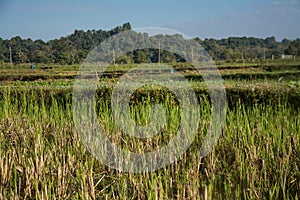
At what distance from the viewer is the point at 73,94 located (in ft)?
20.9

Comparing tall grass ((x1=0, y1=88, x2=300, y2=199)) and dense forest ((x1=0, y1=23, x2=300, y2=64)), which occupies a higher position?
dense forest ((x1=0, y1=23, x2=300, y2=64))

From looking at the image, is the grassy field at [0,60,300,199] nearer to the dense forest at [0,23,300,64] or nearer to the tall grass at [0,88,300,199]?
the tall grass at [0,88,300,199]

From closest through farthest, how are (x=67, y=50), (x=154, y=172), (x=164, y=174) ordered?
1. (x=154, y=172)
2. (x=164, y=174)
3. (x=67, y=50)

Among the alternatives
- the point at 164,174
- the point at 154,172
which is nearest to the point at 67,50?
the point at 164,174

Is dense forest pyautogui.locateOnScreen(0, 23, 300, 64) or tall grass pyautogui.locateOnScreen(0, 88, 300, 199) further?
dense forest pyautogui.locateOnScreen(0, 23, 300, 64)

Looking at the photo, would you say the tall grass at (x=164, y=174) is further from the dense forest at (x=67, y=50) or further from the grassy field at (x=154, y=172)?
the dense forest at (x=67, y=50)

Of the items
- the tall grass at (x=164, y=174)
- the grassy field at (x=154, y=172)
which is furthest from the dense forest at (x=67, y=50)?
the tall grass at (x=164, y=174)

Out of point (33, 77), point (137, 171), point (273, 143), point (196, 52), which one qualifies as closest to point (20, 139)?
point (137, 171)

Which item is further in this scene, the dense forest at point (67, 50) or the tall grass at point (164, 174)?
the dense forest at point (67, 50)

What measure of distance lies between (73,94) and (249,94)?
2731 mm

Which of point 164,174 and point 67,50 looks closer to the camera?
point 164,174

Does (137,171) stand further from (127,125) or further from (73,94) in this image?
(73,94)

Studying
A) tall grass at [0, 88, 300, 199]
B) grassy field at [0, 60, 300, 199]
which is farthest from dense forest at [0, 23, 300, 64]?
tall grass at [0, 88, 300, 199]

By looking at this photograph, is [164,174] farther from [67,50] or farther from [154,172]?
[67,50]
